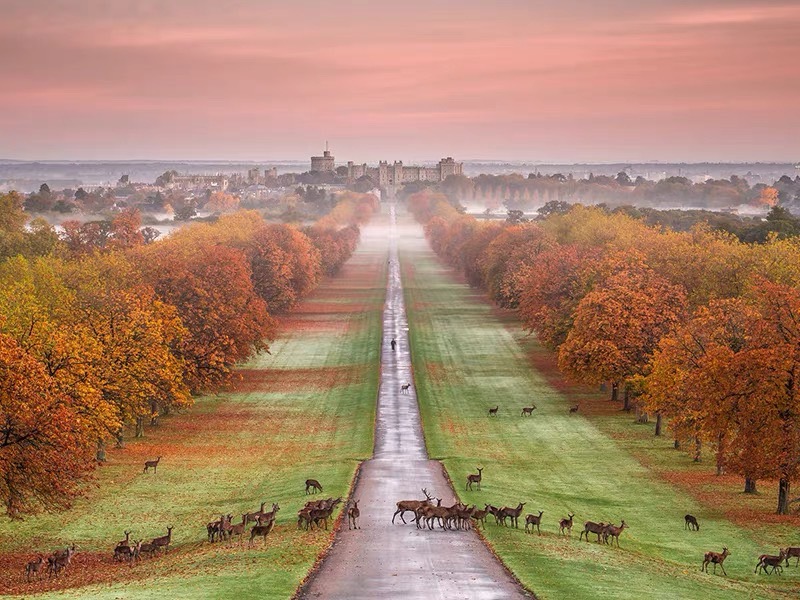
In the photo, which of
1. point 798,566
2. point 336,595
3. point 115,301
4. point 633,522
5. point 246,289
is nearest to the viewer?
point 336,595

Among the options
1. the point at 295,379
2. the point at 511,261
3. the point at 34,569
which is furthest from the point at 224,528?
the point at 511,261

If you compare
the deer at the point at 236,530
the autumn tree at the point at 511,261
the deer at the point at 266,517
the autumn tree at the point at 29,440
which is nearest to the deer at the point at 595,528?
the deer at the point at 266,517

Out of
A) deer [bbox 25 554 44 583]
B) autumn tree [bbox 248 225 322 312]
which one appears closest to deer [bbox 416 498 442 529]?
deer [bbox 25 554 44 583]

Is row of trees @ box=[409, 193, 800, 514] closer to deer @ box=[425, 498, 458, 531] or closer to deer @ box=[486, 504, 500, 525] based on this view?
deer @ box=[486, 504, 500, 525]

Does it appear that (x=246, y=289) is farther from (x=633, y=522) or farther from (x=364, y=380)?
(x=633, y=522)

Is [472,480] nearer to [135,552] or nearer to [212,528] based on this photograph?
[212,528]

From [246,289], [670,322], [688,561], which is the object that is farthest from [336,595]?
[246,289]

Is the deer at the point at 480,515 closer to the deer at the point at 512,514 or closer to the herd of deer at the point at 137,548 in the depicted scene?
the deer at the point at 512,514
